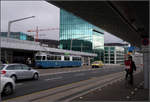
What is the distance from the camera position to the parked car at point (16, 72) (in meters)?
14.6

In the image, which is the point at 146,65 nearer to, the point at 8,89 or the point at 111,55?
the point at 8,89

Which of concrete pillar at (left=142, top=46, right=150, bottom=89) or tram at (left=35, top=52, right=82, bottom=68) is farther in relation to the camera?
tram at (left=35, top=52, right=82, bottom=68)

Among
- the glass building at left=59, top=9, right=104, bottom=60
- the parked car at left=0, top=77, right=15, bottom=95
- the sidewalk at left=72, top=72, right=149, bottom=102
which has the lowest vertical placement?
the sidewalk at left=72, top=72, right=149, bottom=102

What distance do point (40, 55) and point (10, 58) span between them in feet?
18.3

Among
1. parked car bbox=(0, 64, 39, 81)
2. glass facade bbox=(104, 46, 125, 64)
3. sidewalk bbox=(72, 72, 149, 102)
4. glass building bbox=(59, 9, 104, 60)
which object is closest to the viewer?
sidewalk bbox=(72, 72, 149, 102)

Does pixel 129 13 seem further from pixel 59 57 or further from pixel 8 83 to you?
pixel 59 57

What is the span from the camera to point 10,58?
3716 cm

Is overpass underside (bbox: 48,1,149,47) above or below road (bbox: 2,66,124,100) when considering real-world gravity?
above

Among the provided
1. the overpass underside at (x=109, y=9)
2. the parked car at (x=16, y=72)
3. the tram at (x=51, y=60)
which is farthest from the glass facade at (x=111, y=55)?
the overpass underside at (x=109, y=9)

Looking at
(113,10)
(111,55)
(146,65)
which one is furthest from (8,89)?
(111,55)

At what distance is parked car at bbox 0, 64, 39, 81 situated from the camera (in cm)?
1459

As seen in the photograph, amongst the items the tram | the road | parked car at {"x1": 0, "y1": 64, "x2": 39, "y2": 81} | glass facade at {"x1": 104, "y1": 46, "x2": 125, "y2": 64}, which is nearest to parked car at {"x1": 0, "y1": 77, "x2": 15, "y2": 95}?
the road

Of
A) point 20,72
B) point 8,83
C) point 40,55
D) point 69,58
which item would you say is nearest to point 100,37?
point 69,58

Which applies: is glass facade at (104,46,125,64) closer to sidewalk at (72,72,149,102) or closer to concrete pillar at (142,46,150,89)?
concrete pillar at (142,46,150,89)
